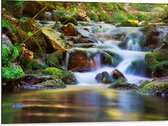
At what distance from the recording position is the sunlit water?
296 centimetres

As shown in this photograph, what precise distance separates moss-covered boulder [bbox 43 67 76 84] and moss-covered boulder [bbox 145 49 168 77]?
0.60 m

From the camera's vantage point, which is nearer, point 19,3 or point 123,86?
point 19,3

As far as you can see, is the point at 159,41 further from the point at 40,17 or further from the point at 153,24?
the point at 40,17

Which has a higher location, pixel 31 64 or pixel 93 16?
pixel 93 16

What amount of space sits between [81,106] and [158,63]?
682 mm

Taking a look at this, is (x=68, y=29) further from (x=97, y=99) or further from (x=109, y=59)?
(x=97, y=99)

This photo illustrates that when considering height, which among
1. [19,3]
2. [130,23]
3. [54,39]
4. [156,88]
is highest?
[19,3]

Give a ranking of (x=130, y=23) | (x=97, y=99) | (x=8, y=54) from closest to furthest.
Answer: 1. (x=8, y=54)
2. (x=97, y=99)
3. (x=130, y=23)

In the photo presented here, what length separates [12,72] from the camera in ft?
9.84

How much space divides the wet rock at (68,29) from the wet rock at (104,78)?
1.24 feet

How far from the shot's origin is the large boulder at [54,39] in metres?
3.11

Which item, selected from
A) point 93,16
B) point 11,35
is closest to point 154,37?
point 93,16

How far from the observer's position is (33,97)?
2998 mm

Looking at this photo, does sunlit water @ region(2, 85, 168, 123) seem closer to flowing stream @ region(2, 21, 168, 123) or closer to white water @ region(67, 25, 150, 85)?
flowing stream @ region(2, 21, 168, 123)
